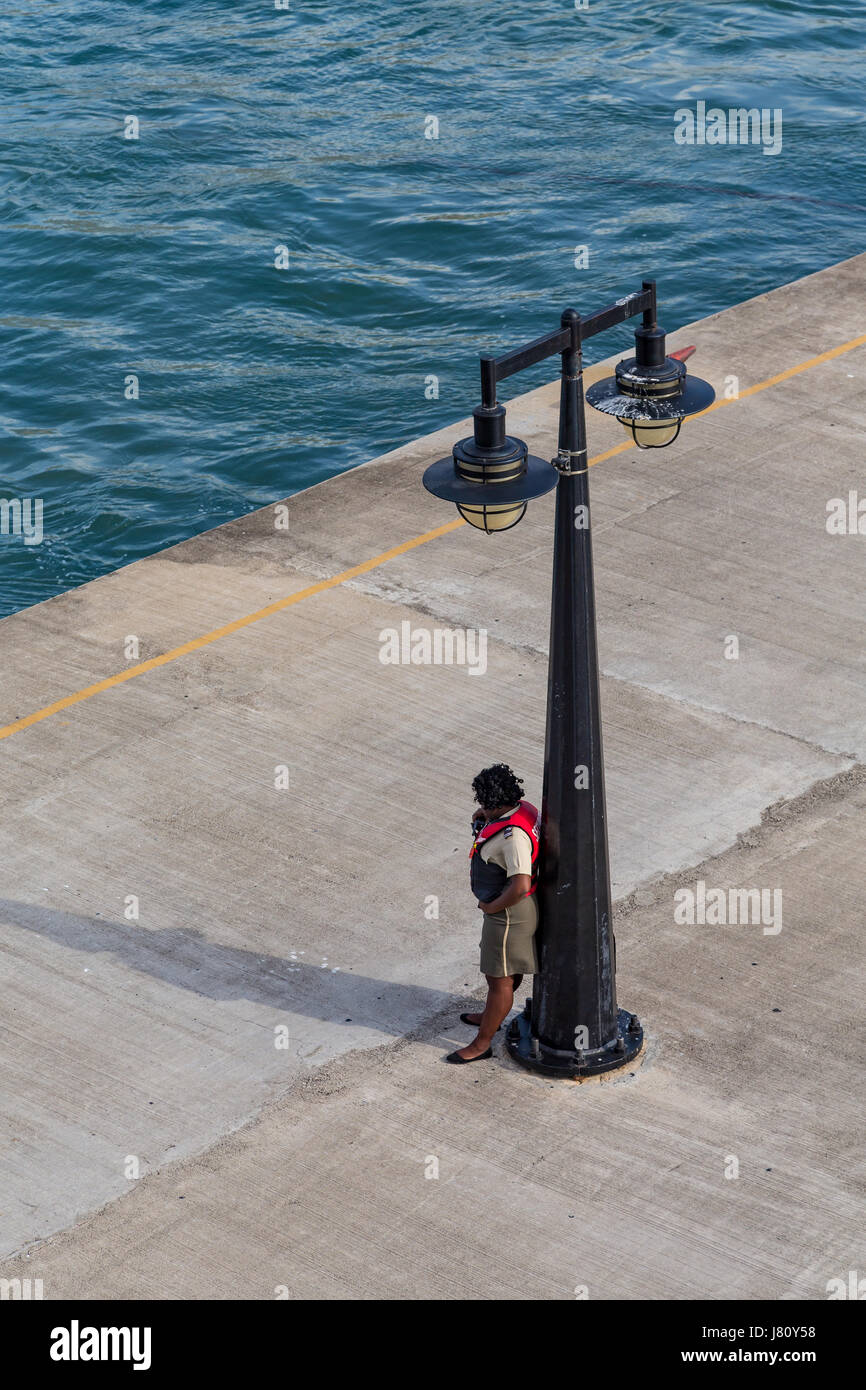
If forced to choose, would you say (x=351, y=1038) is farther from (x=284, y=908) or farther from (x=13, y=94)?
(x=13, y=94)

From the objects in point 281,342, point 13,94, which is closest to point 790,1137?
point 281,342

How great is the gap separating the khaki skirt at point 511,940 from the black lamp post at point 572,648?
0.08 metres

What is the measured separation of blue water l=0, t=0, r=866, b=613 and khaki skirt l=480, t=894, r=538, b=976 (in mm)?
9651

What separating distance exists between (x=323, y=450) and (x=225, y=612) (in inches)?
267

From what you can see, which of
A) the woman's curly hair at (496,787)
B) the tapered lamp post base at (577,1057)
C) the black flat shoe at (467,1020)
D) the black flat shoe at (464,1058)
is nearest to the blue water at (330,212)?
the black flat shoe at (467,1020)

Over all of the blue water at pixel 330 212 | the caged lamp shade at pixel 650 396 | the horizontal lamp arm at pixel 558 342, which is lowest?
the blue water at pixel 330 212

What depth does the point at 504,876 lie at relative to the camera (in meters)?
9.13

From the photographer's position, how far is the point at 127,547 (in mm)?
18750

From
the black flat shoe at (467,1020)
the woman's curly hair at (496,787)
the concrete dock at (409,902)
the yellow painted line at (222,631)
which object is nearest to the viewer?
the concrete dock at (409,902)

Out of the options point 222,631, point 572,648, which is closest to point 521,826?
point 572,648

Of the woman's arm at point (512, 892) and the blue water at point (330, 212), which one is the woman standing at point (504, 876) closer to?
the woman's arm at point (512, 892)

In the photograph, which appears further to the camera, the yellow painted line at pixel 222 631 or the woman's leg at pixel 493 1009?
the yellow painted line at pixel 222 631

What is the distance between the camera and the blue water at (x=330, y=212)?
68.4 ft

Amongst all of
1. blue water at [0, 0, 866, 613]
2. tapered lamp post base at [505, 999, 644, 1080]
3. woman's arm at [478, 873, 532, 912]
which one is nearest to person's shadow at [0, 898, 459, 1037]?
tapered lamp post base at [505, 999, 644, 1080]
